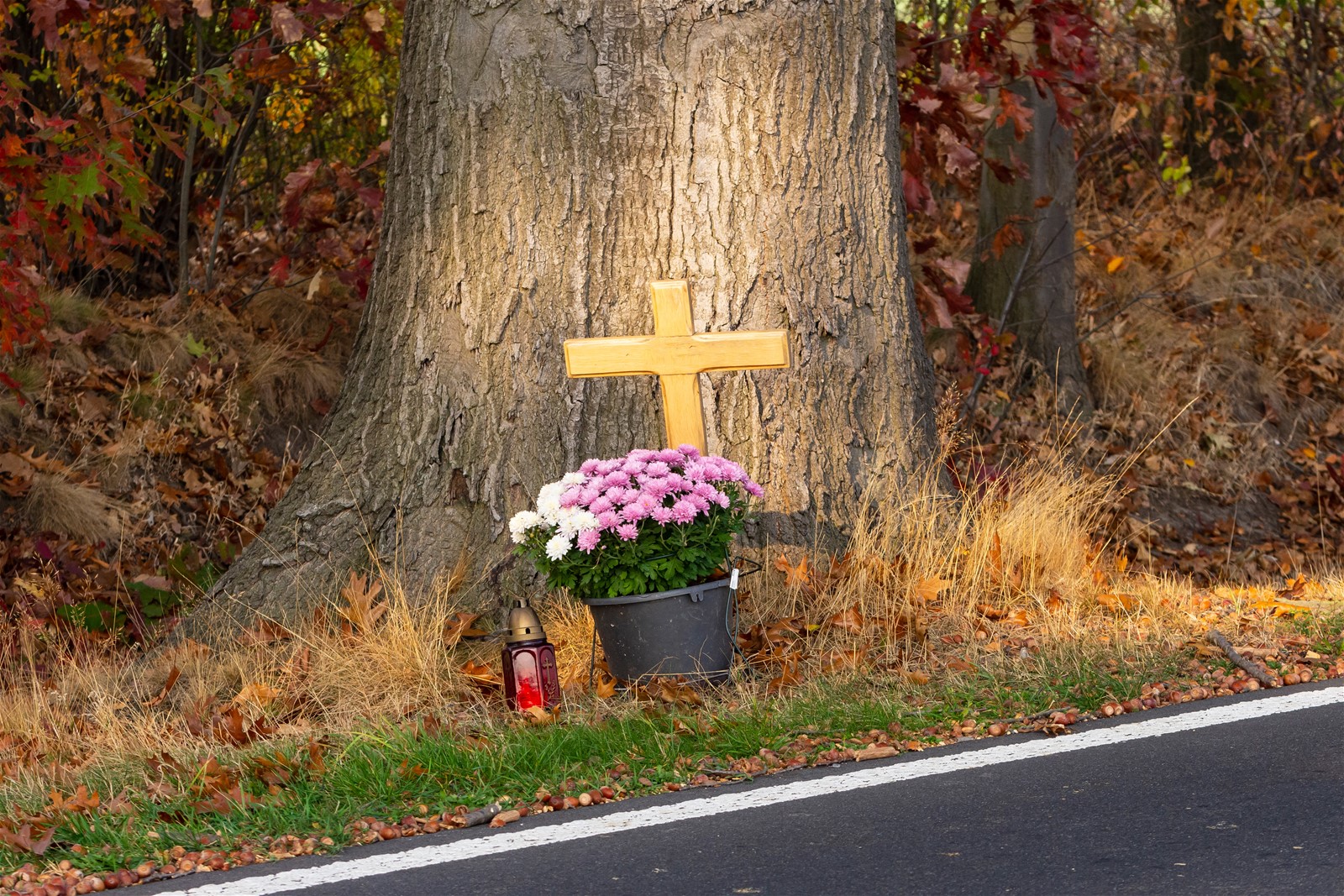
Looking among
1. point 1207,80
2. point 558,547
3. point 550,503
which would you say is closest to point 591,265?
point 550,503

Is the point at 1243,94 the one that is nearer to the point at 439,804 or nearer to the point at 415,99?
the point at 415,99

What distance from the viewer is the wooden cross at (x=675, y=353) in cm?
511

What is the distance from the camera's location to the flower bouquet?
455 cm

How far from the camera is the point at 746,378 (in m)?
5.53

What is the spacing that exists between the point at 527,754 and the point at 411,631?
93cm

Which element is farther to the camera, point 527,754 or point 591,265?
point 591,265

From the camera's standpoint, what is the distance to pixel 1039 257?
9.43 meters

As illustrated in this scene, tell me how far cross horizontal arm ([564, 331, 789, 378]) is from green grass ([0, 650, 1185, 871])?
116 centimetres

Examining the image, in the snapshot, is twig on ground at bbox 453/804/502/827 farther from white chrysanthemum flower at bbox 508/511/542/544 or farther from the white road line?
white chrysanthemum flower at bbox 508/511/542/544

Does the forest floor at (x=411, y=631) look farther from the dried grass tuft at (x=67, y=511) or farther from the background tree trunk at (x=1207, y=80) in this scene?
the background tree trunk at (x=1207, y=80)

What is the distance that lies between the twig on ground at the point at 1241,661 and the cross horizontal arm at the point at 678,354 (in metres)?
1.69

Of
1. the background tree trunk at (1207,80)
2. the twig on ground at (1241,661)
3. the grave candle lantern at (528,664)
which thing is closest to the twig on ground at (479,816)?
the grave candle lantern at (528,664)

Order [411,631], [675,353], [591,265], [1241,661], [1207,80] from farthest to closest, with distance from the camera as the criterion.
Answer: [1207,80], [591,265], [675,353], [411,631], [1241,661]

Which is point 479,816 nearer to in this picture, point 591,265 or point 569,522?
point 569,522
